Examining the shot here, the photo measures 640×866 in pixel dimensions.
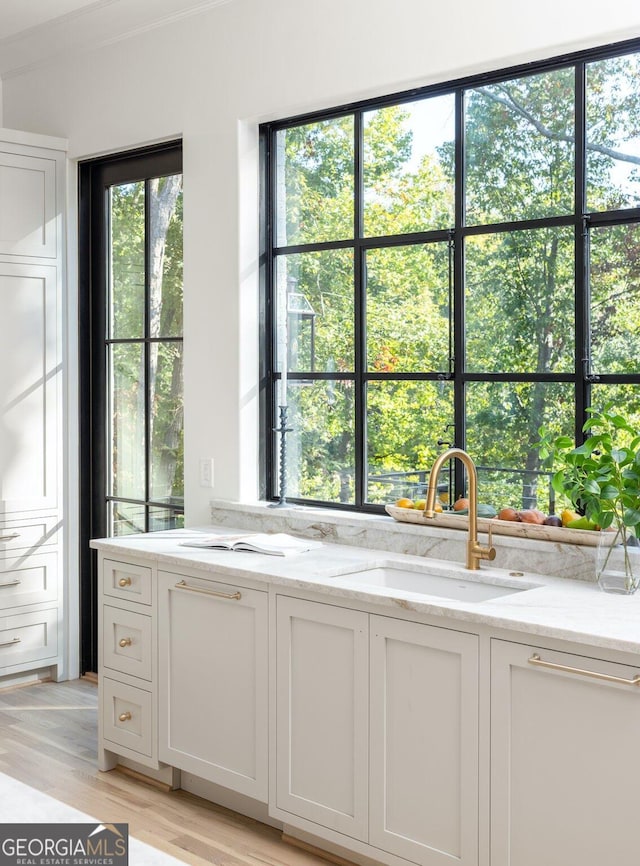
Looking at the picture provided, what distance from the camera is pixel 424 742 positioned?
230cm

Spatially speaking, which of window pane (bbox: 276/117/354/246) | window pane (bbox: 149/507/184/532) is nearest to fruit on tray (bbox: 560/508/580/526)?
window pane (bbox: 276/117/354/246)

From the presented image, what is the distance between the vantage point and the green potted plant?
232 centimetres

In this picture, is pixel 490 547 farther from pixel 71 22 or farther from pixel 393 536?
pixel 71 22

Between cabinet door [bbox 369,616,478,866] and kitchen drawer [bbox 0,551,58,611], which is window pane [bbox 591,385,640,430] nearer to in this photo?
cabinet door [bbox 369,616,478,866]

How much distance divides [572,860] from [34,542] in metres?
2.82

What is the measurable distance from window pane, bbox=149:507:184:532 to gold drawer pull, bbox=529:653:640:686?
6.89 feet

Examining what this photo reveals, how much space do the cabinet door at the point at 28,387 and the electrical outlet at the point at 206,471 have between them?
2.87 feet

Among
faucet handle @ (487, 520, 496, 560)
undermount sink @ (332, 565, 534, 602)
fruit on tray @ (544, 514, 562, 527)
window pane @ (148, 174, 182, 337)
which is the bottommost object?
undermount sink @ (332, 565, 534, 602)

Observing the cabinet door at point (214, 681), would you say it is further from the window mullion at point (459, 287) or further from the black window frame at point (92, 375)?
the black window frame at point (92, 375)

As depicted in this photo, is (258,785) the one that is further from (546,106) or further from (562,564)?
(546,106)

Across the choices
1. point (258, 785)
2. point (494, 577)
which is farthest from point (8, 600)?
point (494, 577)

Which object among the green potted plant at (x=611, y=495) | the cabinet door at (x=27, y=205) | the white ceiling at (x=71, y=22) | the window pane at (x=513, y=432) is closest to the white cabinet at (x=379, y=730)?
the green potted plant at (x=611, y=495)

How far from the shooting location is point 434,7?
2.91m

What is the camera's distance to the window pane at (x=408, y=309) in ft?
10.1
